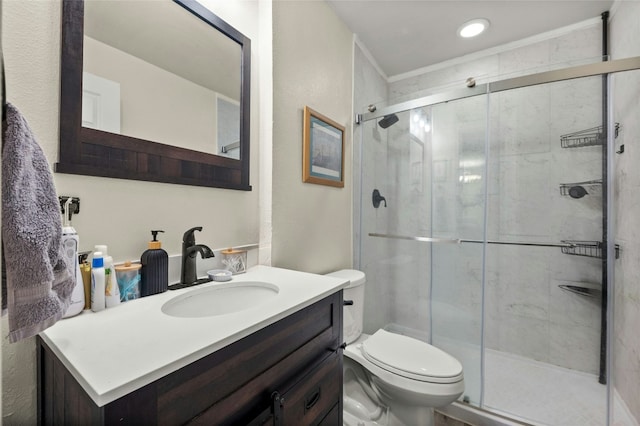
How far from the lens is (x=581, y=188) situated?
5.95ft

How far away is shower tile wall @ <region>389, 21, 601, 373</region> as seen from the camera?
1823 millimetres

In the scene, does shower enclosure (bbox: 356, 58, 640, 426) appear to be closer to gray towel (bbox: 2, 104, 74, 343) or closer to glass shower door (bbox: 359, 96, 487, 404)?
glass shower door (bbox: 359, 96, 487, 404)

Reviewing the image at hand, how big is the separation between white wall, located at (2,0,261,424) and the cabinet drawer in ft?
2.00

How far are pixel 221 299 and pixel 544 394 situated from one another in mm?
1976

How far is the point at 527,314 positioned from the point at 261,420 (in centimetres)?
210

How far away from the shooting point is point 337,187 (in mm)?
1854

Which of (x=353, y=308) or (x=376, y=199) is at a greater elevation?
(x=376, y=199)

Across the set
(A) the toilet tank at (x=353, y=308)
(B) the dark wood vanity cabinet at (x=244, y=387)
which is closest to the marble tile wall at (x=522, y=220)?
(A) the toilet tank at (x=353, y=308)

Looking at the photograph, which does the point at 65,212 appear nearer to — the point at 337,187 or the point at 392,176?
the point at 337,187

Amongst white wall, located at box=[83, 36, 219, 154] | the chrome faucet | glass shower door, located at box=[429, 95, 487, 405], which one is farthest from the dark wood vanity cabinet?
glass shower door, located at box=[429, 95, 487, 405]

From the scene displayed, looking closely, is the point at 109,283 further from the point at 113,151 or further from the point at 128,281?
the point at 113,151

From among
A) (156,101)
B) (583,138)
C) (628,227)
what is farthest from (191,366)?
(583,138)

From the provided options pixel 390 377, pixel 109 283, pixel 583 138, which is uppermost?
pixel 583 138


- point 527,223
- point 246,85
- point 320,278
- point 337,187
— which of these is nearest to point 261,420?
point 320,278
